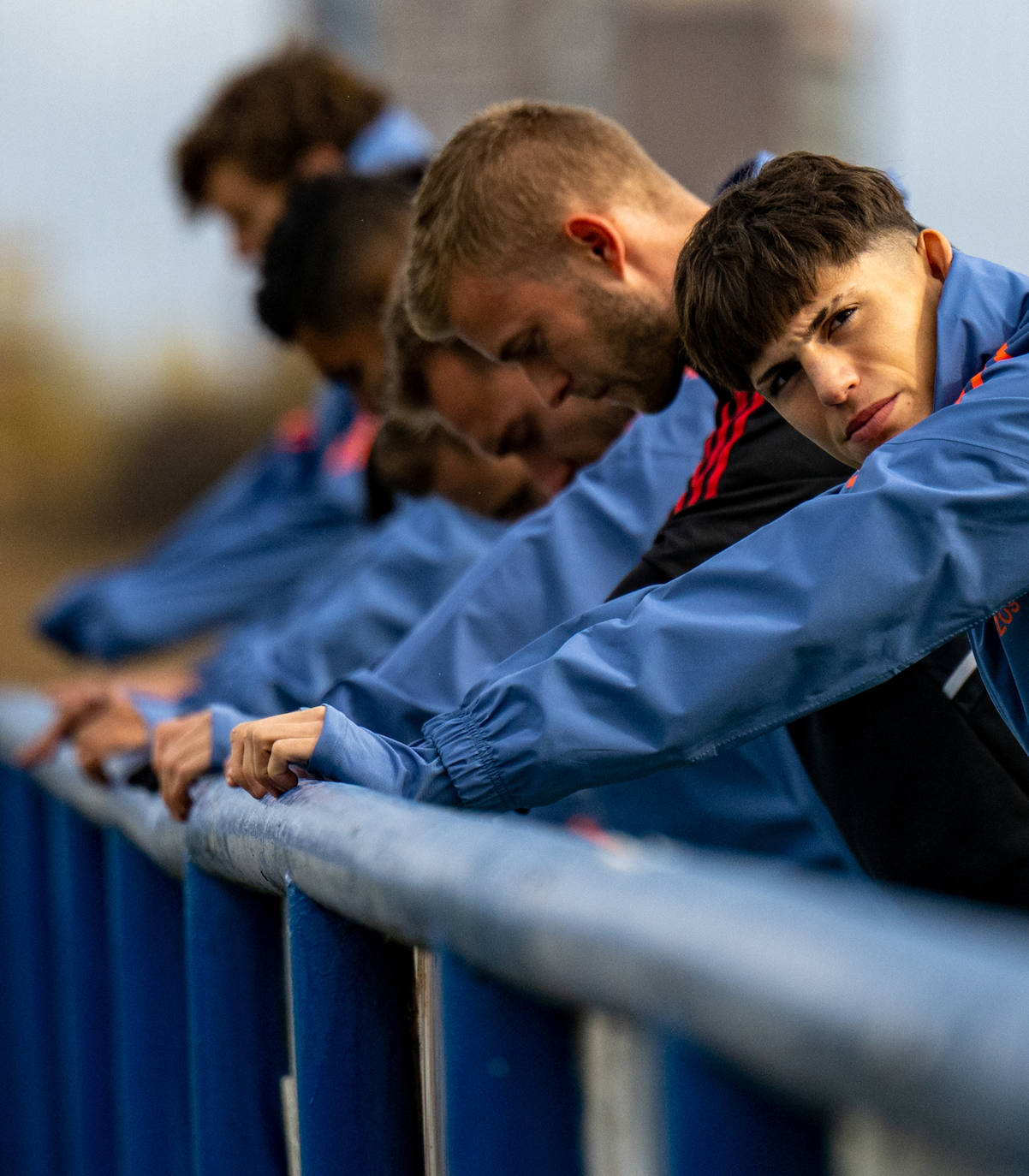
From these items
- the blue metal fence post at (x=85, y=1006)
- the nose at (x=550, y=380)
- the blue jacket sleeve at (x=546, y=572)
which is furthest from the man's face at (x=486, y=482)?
the blue metal fence post at (x=85, y=1006)

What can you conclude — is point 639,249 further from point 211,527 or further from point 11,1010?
point 211,527

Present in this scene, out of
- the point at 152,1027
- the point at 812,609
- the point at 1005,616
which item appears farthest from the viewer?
the point at 152,1027

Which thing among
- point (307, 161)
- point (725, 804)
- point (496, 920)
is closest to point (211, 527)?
point (307, 161)

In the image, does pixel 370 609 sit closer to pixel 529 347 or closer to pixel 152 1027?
pixel 529 347

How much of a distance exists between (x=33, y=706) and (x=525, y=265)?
1.35 meters

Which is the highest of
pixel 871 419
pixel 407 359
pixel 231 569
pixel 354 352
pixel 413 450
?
pixel 871 419

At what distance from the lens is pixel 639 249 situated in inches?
77.7

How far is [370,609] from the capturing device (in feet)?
10.8

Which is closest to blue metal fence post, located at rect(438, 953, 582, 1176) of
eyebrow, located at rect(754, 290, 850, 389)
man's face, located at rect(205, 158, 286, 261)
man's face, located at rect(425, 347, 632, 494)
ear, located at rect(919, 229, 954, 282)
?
eyebrow, located at rect(754, 290, 850, 389)

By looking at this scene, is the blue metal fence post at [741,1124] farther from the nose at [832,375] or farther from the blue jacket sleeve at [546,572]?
the blue jacket sleeve at [546,572]

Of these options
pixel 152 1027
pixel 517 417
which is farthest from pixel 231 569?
pixel 152 1027

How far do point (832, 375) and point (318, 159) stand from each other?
3066 millimetres

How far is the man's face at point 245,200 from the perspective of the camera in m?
4.20

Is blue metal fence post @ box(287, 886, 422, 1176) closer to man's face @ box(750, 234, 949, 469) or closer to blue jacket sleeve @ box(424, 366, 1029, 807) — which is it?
blue jacket sleeve @ box(424, 366, 1029, 807)
